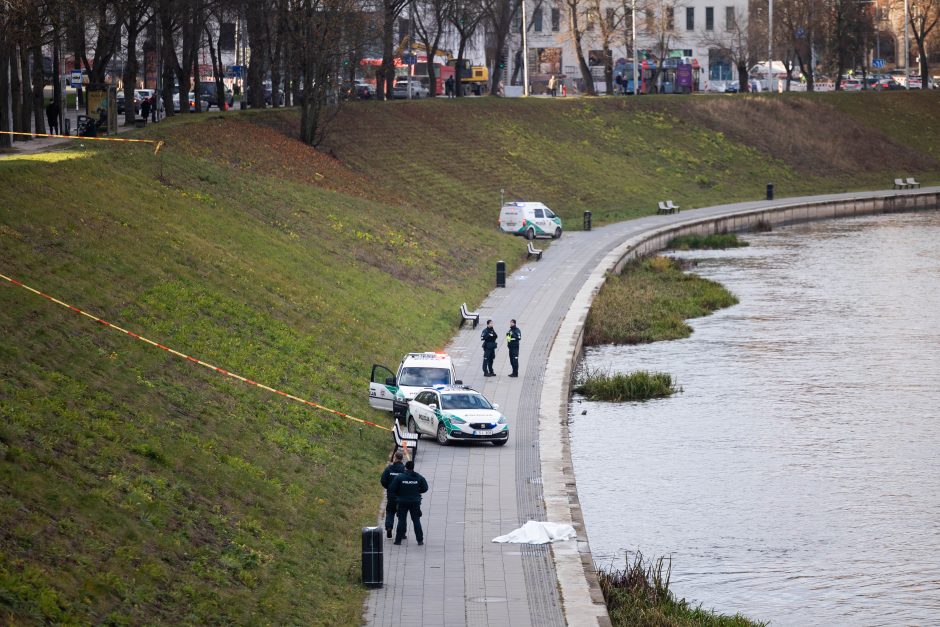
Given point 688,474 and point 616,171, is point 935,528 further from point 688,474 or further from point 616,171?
point 616,171

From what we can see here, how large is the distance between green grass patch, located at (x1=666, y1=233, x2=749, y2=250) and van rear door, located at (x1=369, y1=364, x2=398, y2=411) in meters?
39.3

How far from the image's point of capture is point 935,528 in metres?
24.8

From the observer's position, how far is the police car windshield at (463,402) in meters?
27.5

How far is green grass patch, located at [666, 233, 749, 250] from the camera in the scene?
6812 cm

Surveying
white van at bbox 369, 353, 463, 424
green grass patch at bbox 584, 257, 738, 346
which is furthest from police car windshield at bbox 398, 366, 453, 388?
green grass patch at bbox 584, 257, 738, 346

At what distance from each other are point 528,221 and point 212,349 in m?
35.7

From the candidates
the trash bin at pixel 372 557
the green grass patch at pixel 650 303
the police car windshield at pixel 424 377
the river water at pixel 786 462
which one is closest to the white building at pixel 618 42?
the green grass patch at pixel 650 303

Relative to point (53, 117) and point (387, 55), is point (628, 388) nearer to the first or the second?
point (53, 117)

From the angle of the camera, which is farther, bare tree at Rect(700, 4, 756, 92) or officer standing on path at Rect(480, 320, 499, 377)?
bare tree at Rect(700, 4, 756, 92)

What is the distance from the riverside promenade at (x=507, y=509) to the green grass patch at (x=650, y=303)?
1.09 metres

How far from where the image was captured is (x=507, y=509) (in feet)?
72.8

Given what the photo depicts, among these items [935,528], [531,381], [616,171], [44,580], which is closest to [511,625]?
[44,580]

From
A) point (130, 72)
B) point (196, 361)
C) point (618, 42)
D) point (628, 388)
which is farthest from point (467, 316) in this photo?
point (618, 42)

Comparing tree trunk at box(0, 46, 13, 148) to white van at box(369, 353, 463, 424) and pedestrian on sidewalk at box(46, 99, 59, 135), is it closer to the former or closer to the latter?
pedestrian on sidewalk at box(46, 99, 59, 135)
